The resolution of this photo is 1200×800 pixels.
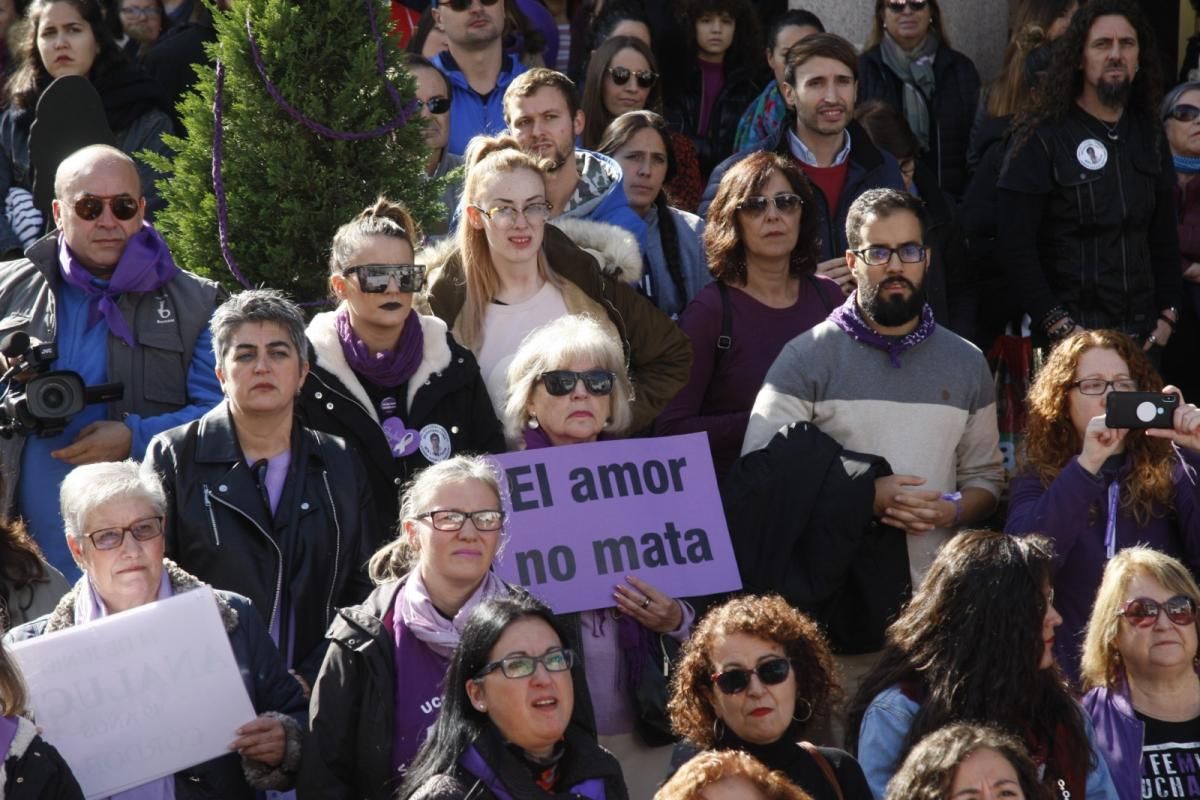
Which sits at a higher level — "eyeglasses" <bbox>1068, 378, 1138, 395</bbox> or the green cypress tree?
the green cypress tree

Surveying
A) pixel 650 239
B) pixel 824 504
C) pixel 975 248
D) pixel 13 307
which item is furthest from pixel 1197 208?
pixel 13 307

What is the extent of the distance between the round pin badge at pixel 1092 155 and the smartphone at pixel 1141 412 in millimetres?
2581

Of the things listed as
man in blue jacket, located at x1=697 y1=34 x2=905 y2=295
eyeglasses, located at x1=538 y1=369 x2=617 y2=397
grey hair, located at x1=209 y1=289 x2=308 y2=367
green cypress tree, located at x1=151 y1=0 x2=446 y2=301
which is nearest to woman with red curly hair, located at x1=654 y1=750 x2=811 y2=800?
eyeglasses, located at x1=538 y1=369 x2=617 y2=397

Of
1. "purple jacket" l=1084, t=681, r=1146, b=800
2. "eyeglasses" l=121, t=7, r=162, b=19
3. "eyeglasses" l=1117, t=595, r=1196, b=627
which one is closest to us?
"purple jacket" l=1084, t=681, r=1146, b=800

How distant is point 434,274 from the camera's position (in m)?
7.62

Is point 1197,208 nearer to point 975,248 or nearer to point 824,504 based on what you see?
point 975,248

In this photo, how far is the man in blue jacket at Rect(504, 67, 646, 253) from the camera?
27.5 ft

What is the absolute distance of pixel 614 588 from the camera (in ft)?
21.7

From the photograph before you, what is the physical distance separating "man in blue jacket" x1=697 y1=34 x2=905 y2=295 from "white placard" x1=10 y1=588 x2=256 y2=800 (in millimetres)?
3963

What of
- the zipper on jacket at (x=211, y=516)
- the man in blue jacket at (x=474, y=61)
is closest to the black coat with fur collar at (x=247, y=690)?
the zipper on jacket at (x=211, y=516)

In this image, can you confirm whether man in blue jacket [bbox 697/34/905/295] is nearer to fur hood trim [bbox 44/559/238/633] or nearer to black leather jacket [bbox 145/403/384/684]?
black leather jacket [bbox 145/403/384/684]

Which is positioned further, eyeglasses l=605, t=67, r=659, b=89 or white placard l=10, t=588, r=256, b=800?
eyeglasses l=605, t=67, r=659, b=89

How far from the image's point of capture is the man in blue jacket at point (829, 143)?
355 inches

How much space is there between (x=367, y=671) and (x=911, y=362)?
2.58 metres
